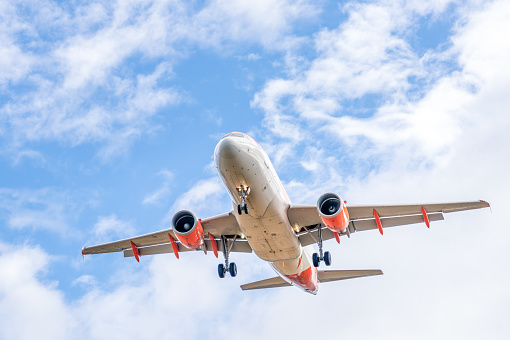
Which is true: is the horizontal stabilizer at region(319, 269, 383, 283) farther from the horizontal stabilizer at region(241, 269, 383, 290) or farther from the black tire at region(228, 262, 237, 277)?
the black tire at region(228, 262, 237, 277)

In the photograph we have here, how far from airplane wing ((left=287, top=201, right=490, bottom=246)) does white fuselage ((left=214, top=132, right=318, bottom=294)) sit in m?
0.66

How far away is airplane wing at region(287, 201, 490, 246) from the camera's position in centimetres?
2903

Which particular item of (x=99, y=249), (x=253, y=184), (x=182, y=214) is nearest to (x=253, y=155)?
(x=253, y=184)

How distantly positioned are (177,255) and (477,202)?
15837 millimetres

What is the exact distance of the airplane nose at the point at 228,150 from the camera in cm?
2458

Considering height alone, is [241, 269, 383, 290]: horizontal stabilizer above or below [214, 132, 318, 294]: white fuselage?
below

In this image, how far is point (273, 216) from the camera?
89.2ft

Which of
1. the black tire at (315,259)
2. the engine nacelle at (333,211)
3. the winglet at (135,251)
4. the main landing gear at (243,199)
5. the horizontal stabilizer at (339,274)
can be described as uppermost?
the winglet at (135,251)

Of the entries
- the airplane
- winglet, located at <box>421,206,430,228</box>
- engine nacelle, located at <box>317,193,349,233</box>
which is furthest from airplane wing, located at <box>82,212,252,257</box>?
winglet, located at <box>421,206,430,228</box>

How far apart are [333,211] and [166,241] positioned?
33.7 ft

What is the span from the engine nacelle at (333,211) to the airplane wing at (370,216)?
1542 millimetres

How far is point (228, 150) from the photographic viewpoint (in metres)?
24.6

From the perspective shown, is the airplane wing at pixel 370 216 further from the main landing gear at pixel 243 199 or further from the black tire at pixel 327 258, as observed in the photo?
the main landing gear at pixel 243 199

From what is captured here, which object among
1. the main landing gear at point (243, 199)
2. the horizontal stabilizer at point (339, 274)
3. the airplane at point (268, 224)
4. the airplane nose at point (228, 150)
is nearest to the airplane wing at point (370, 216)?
the airplane at point (268, 224)
